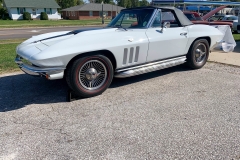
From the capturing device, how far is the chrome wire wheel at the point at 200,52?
5520 millimetres

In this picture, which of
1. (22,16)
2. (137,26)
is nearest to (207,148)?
(137,26)

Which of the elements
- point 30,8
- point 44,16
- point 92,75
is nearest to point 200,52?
point 92,75

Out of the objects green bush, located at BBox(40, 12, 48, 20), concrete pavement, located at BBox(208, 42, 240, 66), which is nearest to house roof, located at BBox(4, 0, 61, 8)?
green bush, located at BBox(40, 12, 48, 20)

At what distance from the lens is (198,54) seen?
5.58m

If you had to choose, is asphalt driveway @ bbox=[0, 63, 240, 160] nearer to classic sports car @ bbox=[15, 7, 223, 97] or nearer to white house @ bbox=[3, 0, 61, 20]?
classic sports car @ bbox=[15, 7, 223, 97]

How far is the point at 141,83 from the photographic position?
4.71 m

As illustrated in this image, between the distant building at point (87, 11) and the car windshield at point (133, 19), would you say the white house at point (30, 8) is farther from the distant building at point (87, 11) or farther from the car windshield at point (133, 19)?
the car windshield at point (133, 19)

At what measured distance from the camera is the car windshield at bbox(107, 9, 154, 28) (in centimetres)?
459

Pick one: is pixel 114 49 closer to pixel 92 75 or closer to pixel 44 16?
pixel 92 75

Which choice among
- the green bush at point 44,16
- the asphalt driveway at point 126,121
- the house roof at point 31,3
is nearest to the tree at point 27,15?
the green bush at point 44,16

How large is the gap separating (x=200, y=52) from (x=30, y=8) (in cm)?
5028

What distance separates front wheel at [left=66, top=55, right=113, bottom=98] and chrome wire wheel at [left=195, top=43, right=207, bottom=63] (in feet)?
8.94

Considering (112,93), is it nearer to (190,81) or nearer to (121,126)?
(121,126)

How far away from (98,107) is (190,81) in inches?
93.2
